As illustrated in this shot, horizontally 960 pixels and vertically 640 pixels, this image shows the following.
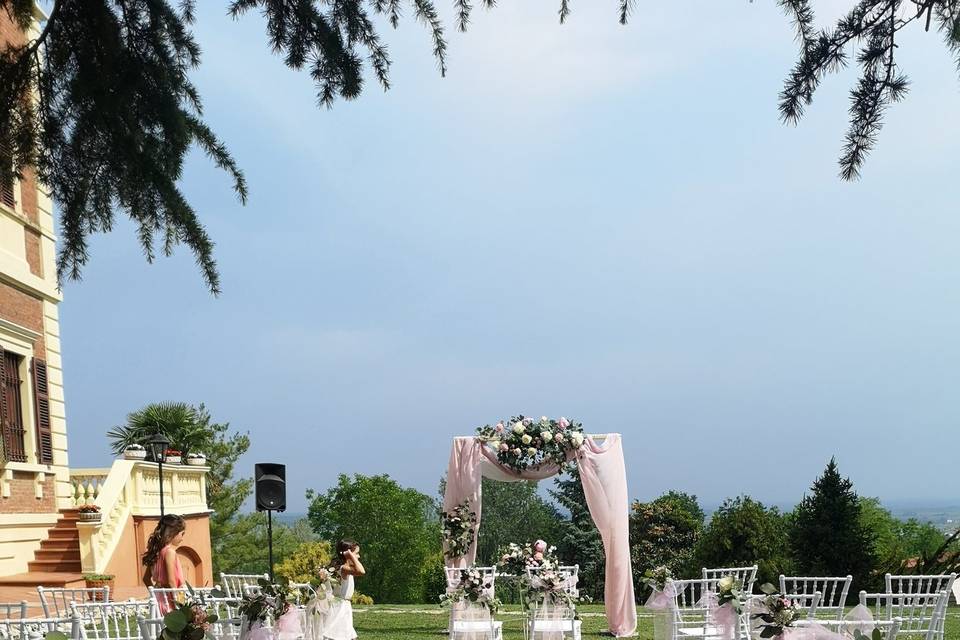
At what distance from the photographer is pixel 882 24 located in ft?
13.4

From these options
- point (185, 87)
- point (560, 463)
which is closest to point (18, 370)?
point (560, 463)

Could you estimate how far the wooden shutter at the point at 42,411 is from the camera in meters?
16.5

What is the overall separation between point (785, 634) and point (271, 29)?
10.6 ft

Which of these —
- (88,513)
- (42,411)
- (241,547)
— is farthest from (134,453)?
(241,547)

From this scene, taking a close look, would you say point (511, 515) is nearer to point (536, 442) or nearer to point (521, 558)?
point (536, 442)

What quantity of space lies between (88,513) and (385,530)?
22465 mm

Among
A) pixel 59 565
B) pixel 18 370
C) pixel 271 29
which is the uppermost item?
pixel 271 29

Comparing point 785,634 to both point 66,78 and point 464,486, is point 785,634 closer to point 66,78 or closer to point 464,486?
point 66,78

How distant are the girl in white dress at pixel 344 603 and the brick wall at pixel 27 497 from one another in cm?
645

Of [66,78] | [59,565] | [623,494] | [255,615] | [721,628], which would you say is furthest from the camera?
[59,565]

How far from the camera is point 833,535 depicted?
664 inches

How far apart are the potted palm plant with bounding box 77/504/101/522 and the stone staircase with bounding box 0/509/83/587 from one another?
384mm

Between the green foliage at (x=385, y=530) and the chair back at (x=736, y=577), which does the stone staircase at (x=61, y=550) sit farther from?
the green foliage at (x=385, y=530)

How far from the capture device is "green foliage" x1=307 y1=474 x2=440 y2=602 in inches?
1449
